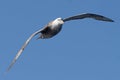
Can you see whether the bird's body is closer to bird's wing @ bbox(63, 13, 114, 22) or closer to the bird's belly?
the bird's belly

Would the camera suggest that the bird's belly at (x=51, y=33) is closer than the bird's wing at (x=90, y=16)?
Yes

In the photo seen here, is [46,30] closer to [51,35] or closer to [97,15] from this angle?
[51,35]

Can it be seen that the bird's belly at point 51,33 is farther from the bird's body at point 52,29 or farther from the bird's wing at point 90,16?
the bird's wing at point 90,16

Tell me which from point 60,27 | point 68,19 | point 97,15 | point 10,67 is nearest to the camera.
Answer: point 10,67

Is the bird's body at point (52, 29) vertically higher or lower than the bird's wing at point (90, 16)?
lower

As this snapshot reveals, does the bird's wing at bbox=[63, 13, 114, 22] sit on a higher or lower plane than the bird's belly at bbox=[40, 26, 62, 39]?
higher

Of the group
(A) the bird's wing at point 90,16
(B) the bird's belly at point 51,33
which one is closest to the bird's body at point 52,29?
(B) the bird's belly at point 51,33

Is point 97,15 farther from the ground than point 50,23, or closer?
farther from the ground

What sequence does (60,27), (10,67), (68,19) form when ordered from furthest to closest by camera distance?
1. (68,19)
2. (60,27)
3. (10,67)

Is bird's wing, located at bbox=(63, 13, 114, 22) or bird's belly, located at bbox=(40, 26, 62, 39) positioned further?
bird's wing, located at bbox=(63, 13, 114, 22)

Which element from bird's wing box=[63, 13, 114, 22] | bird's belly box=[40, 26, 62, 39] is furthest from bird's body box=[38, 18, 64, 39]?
bird's wing box=[63, 13, 114, 22]

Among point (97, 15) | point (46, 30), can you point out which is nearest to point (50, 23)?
point (46, 30)

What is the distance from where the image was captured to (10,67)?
25.5m

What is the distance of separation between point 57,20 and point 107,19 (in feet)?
21.4
